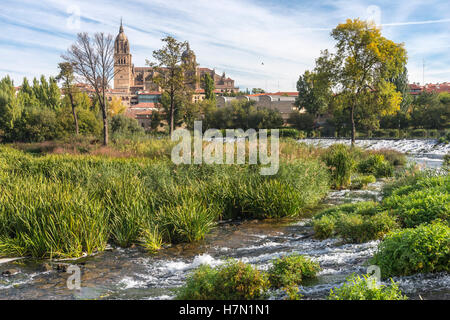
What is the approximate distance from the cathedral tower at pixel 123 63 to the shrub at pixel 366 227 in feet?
446

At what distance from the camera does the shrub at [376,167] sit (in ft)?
54.1

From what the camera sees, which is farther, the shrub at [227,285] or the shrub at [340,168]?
the shrub at [340,168]

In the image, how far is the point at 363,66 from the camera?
28.0 m

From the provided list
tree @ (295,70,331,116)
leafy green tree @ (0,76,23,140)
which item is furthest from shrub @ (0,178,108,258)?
tree @ (295,70,331,116)

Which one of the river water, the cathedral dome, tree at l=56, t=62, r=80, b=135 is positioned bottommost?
the river water

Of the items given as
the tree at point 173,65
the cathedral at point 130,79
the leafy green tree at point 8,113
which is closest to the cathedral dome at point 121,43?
the cathedral at point 130,79

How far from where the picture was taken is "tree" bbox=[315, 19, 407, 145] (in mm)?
26656

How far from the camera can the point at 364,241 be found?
253 inches

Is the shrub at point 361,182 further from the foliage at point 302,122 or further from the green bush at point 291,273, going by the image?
the foliage at point 302,122

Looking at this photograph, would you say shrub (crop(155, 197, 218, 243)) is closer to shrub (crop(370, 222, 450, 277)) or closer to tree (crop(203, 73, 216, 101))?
shrub (crop(370, 222, 450, 277))

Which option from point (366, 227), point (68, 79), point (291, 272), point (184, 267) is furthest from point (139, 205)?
point (68, 79)

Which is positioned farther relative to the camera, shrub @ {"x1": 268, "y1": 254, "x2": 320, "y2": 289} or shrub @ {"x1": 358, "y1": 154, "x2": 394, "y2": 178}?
shrub @ {"x1": 358, "y1": 154, "x2": 394, "y2": 178}

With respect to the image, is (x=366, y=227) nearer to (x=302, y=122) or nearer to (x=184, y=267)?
(x=184, y=267)

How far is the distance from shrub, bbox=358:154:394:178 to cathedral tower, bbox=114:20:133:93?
12677cm
